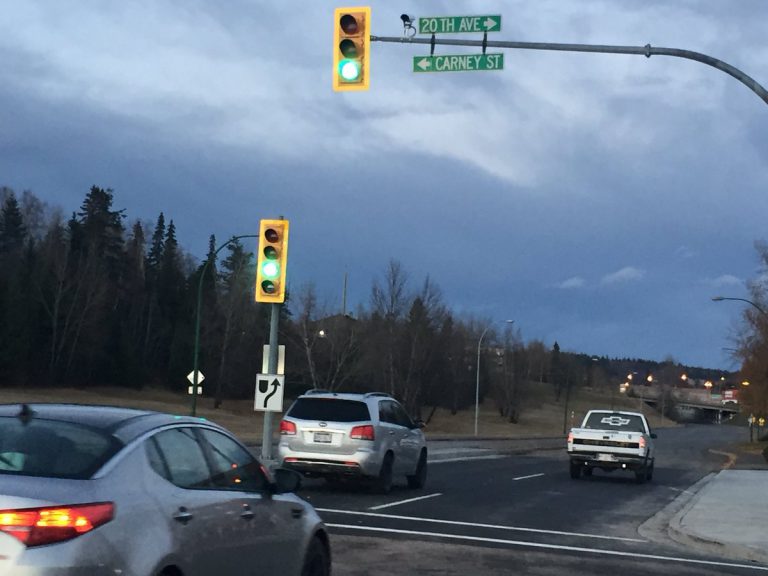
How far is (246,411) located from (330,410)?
70258 millimetres

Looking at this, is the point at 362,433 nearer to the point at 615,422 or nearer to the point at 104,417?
the point at 104,417

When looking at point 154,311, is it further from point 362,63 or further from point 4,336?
point 362,63

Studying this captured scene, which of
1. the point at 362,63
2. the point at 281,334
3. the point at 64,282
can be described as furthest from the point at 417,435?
the point at 64,282

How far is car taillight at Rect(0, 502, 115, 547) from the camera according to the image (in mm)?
4422

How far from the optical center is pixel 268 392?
17750 mm

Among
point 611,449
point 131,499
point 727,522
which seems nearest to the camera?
point 131,499

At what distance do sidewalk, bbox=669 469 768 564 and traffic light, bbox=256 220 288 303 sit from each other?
7624mm

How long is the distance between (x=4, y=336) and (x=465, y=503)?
235 ft

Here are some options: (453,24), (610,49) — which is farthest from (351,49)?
(610,49)

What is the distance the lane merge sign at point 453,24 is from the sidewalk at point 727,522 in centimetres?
778

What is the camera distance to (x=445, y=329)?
79000mm

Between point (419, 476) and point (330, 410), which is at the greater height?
point (330, 410)

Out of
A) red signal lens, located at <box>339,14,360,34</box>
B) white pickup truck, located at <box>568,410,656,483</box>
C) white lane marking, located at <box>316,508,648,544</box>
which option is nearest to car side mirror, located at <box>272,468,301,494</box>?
red signal lens, located at <box>339,14,360,34</box>

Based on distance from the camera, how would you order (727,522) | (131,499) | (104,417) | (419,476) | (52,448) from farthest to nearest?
1. (419,476)
2. (727,522)
3. (104,417)
4. (52,448)
5. (131,499)
